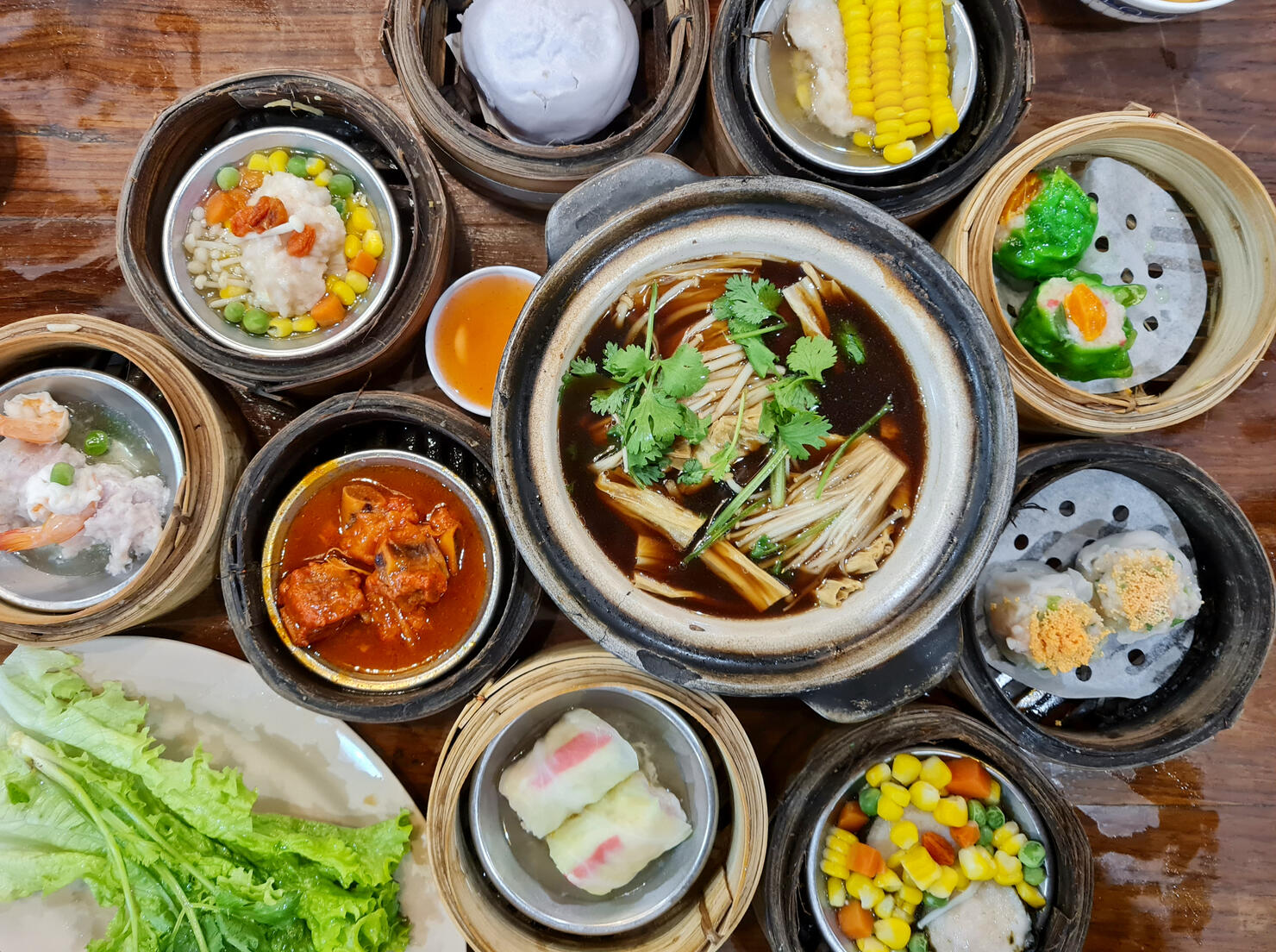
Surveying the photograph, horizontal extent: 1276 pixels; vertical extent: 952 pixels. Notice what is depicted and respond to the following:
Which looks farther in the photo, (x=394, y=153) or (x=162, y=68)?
(x=162, y=68)

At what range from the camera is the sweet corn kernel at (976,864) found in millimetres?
2350

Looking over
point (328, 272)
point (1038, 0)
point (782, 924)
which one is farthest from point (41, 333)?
point (1038, 0)

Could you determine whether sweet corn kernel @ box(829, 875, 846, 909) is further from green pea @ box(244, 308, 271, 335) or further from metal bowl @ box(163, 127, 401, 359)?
green pea @ box(244, 308, 271, 335)

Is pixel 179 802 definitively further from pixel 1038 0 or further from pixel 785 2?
pixel 1038 0

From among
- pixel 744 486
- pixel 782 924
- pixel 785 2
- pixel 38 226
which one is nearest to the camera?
pixel 744 486

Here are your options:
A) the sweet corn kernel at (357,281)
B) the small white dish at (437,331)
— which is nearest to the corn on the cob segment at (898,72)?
the small white dish at (437,331)

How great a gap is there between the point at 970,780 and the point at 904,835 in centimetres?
28

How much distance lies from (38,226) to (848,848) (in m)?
3.36

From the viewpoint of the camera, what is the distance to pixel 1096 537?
2586mm

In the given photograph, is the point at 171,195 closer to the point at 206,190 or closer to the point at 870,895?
the point at 206,190

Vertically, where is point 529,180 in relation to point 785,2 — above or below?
below

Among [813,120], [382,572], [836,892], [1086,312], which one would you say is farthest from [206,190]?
[836,892]

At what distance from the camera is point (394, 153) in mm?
2314

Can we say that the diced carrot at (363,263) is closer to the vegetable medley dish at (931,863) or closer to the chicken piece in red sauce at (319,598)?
the chicken piece in red sauce at (319,598)
